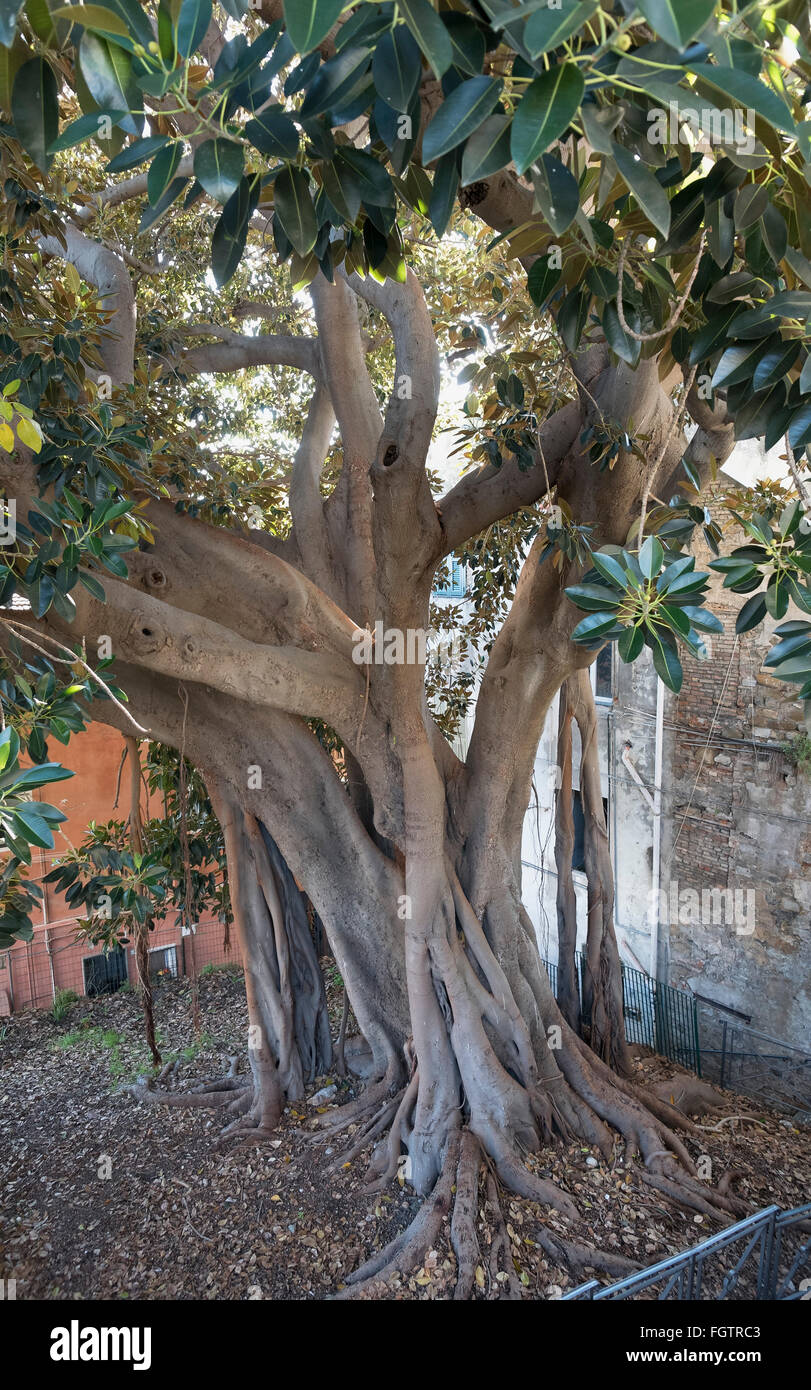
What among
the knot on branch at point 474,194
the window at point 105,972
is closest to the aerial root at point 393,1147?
the knot on branch at point 474,194

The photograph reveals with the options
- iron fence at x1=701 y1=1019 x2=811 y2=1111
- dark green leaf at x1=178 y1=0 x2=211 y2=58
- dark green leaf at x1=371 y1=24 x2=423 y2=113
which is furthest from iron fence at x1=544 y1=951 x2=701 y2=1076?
dark green leaf at x1=178 y1=0 x2=211 y2=58

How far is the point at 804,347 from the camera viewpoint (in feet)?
6.09

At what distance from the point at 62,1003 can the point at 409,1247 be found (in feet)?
18.6

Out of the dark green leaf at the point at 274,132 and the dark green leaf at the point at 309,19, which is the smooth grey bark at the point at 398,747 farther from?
the dark green leaf at the point at 309,19

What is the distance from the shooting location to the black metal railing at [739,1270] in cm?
294

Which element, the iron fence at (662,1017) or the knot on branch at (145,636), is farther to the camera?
the iron fence at (662,1017)

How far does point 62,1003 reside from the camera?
8.05 meters

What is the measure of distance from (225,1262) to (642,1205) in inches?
77.3

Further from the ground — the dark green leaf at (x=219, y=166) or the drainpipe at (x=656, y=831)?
the dark green leaf at (x=219, y=166)

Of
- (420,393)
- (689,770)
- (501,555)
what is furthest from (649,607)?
(689,770)

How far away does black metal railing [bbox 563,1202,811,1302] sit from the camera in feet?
9.63

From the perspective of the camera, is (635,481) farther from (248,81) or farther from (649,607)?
(248,81)

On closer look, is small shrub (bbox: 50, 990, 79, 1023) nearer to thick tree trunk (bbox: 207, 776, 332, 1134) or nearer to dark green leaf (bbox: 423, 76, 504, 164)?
thick tree trunk (bbox: 207, 776, 332, 1134)

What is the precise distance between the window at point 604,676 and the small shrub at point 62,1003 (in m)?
6.28
